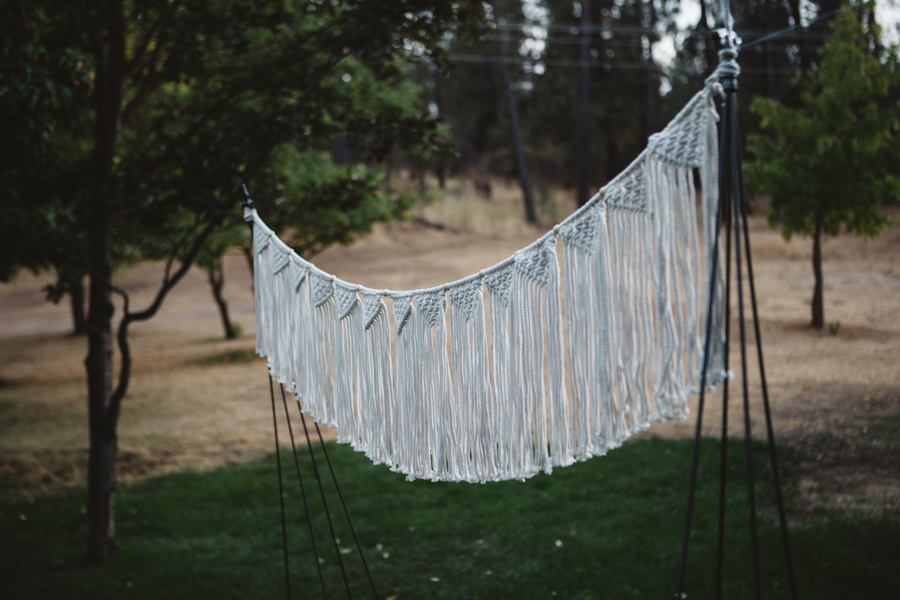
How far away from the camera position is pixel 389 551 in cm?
422

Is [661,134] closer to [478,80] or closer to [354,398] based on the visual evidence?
[354,398]

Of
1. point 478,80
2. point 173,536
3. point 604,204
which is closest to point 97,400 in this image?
point 173,536

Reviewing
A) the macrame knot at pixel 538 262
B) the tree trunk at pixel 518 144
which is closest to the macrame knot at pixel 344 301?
the macrame knot at pixel 538 262

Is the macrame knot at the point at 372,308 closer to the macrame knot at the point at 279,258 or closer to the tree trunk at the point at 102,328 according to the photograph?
the macrame knot at the point at 279,258

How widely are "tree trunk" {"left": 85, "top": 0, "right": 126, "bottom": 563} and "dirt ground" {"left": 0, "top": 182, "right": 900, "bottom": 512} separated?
1876 mm

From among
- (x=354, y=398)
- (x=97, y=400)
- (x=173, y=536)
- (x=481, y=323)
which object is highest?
(x=481, y=323)

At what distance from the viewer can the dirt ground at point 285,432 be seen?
17.6 feet

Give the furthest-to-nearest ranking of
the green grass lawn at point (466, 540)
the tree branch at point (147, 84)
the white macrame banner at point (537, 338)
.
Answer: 1. the tree branch at point (147, 84)
2. the green grass lawn at point (466, 540)
3. the white macrame banner at point (537, 338)

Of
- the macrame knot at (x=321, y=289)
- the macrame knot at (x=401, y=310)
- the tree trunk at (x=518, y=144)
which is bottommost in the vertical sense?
the macrame knot at (x=401, y=310)

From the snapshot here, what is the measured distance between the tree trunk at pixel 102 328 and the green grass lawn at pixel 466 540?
332 mm

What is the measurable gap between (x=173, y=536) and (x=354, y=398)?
3245 mm

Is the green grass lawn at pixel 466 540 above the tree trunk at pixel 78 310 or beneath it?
beneath

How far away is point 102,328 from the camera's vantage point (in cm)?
430

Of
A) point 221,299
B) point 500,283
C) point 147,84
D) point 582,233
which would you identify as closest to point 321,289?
point 500,283
